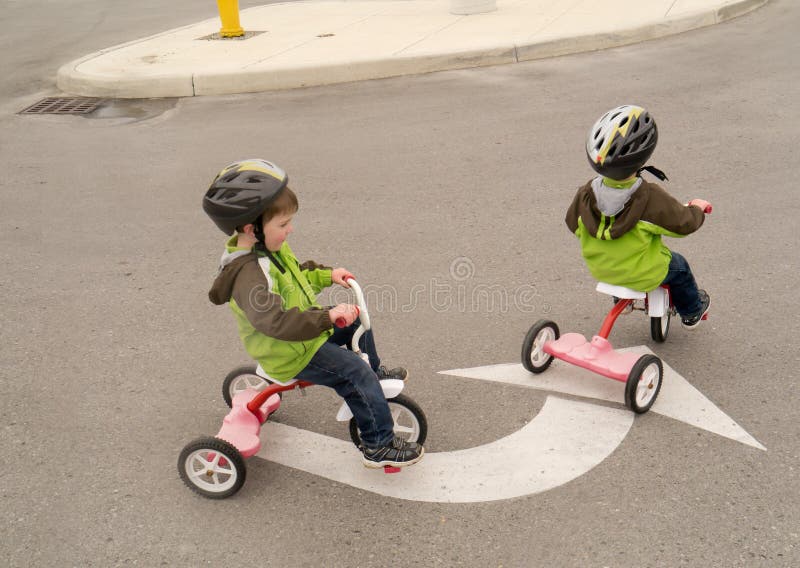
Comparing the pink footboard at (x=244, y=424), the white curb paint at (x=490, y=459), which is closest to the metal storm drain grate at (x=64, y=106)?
the pink footboard at (x=244, y=424)

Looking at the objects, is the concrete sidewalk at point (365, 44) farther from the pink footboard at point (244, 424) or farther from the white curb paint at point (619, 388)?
the pink footboard at point (244, 424)

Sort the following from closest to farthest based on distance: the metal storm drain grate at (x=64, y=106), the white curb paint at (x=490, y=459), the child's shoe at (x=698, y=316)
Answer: the white curb paint at (x=490, y=459), the child's shoe at (x=698, y=316), the metal storm drain grate at (x=64, y=106)

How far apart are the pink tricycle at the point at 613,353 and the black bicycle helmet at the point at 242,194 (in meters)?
1.66

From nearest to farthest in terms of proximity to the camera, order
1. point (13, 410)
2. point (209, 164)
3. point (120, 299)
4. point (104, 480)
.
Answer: point (104, 480) → point (13, 410) → point (120, 299) → point (209, 164)

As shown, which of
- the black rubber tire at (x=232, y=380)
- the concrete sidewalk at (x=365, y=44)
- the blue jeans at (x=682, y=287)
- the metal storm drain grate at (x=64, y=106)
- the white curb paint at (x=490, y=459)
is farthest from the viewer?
the concrete sidewalk at (x=365, y=44)

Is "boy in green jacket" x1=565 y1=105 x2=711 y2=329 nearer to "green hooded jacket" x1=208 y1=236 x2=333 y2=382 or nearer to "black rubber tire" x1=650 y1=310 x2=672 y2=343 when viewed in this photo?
"black rubber tire" x1=650 y1=310 x2=672 y2=343

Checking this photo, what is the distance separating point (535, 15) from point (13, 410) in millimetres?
10004

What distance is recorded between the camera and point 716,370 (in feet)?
14.0

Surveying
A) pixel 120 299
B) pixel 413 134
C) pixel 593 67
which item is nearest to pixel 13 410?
pixel 120 299

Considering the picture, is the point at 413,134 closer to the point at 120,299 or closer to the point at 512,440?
the point at 120,299

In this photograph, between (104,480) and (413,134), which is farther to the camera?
(413,134)

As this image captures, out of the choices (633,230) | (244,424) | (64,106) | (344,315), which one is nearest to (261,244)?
(344,315)

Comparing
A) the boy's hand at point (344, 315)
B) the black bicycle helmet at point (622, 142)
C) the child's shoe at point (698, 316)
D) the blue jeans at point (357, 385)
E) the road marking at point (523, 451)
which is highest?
the black bicycle helmet at point (622, 142)

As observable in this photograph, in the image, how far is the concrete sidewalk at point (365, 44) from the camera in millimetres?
9859
